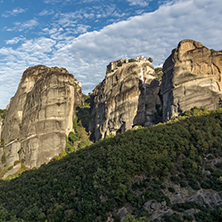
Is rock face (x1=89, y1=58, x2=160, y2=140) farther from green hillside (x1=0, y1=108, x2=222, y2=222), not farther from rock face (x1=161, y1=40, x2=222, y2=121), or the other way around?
green hillside (x1=0, y1=108, x2=222, y2=222)

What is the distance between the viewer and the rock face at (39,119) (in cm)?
5806

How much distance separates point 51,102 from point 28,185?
105 feet

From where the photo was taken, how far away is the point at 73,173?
3062 cm

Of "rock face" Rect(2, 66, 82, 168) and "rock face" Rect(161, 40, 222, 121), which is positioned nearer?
"rock face" Rect(161, 40, 222, 121)

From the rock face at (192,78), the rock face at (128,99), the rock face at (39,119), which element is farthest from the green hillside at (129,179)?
the rock face at (39,119)

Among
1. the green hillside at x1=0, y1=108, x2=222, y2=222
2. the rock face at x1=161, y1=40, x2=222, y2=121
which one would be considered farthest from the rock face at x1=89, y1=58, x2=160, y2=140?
the green hillside at x1=0, y1=108, x2=222, y2=222

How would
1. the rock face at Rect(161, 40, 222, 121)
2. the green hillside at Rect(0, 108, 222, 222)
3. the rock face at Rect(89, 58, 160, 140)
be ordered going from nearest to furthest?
the green hillside at Rect(0, 108, 222, 222) → the rock face at Rect(161, 40, 222, 121) → the rock face at Rect(89, 58, 160, 140)

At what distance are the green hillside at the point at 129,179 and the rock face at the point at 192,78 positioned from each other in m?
10.4

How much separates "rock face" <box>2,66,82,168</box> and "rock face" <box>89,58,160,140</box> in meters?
10.6

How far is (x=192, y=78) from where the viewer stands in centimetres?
4809

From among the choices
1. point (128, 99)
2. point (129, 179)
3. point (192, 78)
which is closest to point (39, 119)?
point (128, 99)

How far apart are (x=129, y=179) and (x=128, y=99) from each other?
3535 cm

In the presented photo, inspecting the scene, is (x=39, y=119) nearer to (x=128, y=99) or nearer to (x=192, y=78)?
(x=128, y=99)

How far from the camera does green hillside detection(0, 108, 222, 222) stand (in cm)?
2322
